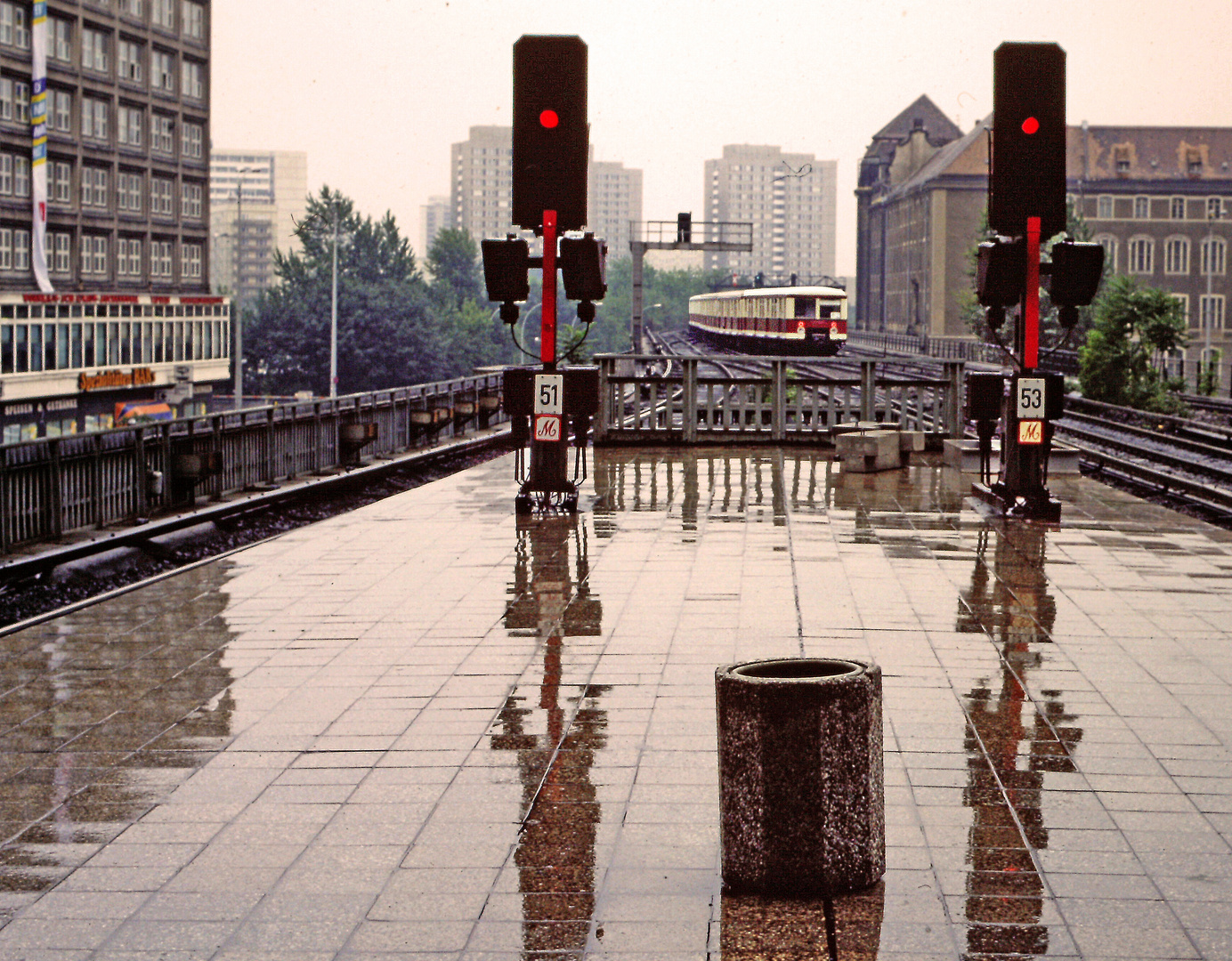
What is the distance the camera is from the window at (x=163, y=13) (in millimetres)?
74938

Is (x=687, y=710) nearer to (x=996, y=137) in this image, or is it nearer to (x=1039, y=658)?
(x=1039, y=658)

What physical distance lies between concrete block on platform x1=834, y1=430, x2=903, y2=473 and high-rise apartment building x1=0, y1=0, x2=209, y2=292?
5133 cm

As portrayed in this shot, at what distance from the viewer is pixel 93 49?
7000cm

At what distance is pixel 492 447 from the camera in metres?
27.8

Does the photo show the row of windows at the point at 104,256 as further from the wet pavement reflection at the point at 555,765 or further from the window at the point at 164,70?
the wet pavement reflection at the point at 555,765

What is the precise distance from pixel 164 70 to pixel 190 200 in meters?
6.34

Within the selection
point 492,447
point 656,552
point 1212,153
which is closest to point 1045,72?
point 656,552

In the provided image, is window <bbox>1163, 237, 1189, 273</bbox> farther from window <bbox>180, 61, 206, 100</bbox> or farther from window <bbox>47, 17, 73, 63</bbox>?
window <bbox>47, 17, 73, 63</bbox>

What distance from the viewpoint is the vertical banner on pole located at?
6397 cm

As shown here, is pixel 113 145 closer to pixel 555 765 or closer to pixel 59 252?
pixel 59 252

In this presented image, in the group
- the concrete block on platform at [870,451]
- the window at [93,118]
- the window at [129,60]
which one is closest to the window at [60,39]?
the window at [93,118]

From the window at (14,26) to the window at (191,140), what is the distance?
47.4 feet

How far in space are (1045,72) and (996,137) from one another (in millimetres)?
729

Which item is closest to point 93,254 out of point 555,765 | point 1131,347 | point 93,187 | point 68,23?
point 93,187
